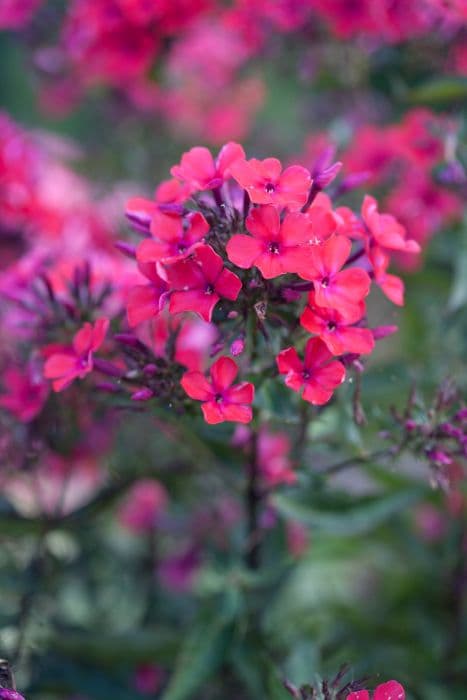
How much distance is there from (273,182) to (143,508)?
4.78 feet

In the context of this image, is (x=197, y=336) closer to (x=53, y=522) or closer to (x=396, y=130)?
(x=53, y=522)

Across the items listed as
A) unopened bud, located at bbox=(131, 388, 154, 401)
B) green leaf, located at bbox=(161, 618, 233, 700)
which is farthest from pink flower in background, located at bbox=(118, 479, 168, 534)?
unopened bud, located at bbox=(131, 388, 154, 401)

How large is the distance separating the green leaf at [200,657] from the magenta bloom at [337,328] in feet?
2.09

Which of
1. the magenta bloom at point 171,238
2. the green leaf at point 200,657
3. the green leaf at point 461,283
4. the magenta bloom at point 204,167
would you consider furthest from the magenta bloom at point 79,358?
the green leaf at point 461,283

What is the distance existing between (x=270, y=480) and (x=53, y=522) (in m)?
0.44

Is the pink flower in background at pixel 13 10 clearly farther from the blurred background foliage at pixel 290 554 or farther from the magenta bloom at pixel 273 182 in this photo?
the magenta bloom at pixel 273 182

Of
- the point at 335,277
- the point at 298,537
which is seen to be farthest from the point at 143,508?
the point at 335,277

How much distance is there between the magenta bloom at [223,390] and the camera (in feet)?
3.51

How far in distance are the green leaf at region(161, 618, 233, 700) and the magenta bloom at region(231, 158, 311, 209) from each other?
79 centimetres

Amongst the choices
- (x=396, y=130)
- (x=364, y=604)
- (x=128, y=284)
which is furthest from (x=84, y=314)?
(x=364, y=604)

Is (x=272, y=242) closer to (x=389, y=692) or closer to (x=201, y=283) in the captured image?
(x=201, y=283)

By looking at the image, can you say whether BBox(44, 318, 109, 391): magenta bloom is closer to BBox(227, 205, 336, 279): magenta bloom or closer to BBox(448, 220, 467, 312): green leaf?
BBox(227, 205, 336, 279): magenta bloom

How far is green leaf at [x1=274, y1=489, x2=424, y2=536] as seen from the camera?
4.54ft

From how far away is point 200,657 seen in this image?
139 centimetres
